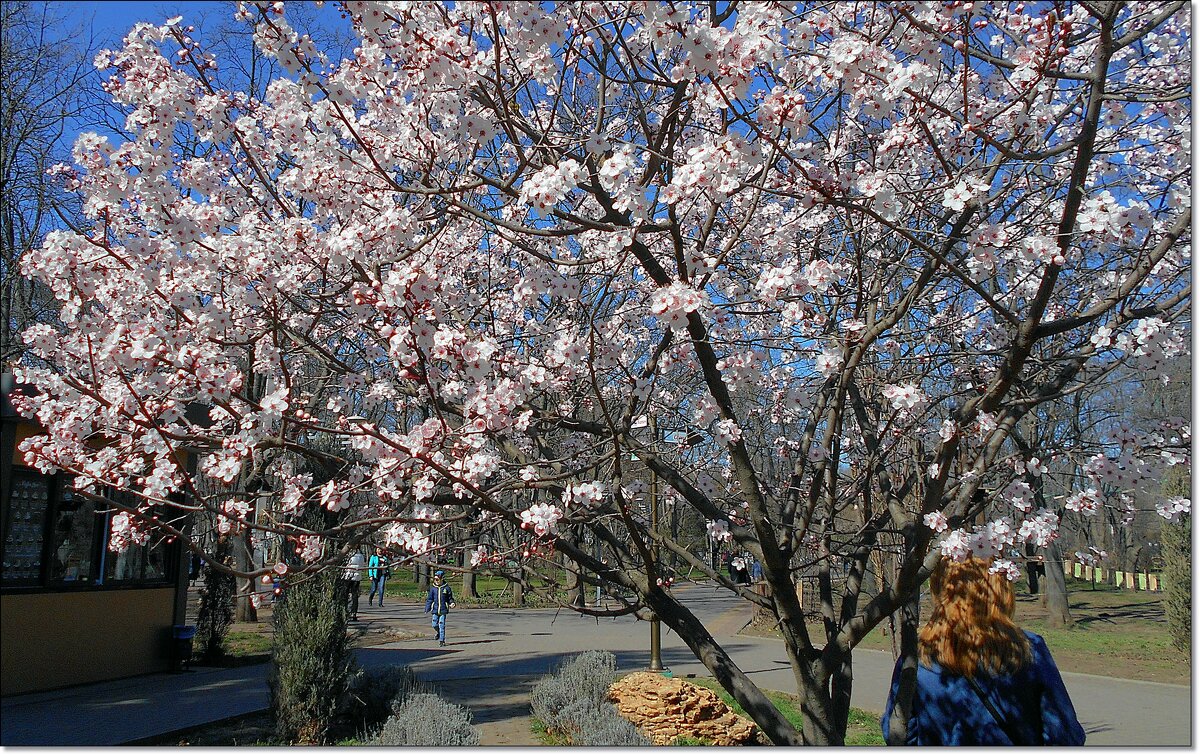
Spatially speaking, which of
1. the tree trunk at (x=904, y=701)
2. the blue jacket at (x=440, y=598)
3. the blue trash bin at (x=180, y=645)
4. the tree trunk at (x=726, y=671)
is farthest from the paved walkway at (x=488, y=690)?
the tree trunk at (x=726, y=671)

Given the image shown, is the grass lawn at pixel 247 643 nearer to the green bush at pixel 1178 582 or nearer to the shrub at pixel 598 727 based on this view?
the shrub at pixel 598 727

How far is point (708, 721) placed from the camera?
6.34 metres

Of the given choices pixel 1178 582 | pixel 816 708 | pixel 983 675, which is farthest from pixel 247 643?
pixel 1178 582

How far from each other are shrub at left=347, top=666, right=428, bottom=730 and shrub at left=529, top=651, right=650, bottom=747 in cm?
109

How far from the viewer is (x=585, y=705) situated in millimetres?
6410

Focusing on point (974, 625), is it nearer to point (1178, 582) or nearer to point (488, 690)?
point (488, 690)

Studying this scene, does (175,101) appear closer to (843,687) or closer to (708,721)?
(843,687)

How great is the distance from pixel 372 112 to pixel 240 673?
8.34m

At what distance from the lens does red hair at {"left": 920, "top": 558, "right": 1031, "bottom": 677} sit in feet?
10.1

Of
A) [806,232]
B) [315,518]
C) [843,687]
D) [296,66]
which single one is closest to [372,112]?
[296,66]

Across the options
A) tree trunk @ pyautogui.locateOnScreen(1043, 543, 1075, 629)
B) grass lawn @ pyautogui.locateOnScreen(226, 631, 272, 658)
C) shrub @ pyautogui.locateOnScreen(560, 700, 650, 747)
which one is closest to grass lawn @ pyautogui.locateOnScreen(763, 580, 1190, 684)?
tree trunk @ pyautogui.locateOnScreen(1043, 543, 1075, 629)

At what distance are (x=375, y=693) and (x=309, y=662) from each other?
78 cm

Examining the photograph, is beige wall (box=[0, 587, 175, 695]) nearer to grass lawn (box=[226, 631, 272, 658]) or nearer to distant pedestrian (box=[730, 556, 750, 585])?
grass lawn (box=[226, 631, 272, 658])

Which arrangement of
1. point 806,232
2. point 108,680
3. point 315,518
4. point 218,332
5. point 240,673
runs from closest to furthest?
1. point 218,332
2. point 806,232
3. point 315,518
4. point 108,680
5. point 240,673
